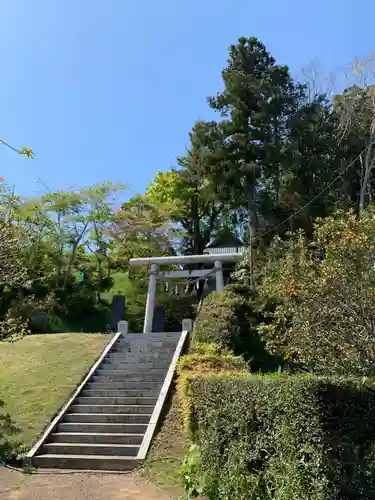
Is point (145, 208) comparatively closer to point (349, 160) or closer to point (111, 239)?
point (111, 239)

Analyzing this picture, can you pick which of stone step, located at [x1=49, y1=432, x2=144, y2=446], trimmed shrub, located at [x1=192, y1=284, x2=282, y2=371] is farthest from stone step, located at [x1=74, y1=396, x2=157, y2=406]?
trimmed shrub, located at [x1=192, y1=284, x2=282, y2=371]

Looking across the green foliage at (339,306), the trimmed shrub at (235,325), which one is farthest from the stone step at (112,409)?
the trimmed shrub at (235,325)

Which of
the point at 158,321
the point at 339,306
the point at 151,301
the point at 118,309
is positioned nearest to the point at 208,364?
the point at 339,306

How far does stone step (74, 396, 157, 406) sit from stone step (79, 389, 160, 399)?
0.19 m

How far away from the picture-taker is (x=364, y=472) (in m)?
4.16

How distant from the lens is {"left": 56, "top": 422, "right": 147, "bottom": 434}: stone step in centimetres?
1050

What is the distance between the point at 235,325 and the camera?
627 inches

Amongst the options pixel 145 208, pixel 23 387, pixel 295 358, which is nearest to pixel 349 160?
pixel 145 208

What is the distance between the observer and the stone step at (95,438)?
10.0 meters

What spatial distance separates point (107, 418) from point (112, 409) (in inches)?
16.9

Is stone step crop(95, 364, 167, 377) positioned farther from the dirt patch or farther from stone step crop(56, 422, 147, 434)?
the dirt patch

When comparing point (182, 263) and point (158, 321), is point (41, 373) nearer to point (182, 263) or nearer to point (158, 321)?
→ point (182, 263)

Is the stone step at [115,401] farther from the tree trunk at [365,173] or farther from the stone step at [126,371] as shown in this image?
the tree trunk at [365,173]

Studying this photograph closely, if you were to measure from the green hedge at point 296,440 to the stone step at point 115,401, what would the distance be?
617 cm
